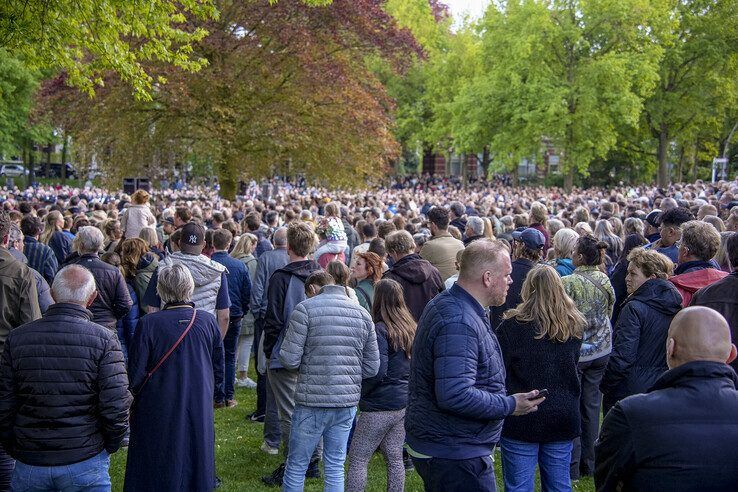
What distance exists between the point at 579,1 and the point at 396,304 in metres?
36.0

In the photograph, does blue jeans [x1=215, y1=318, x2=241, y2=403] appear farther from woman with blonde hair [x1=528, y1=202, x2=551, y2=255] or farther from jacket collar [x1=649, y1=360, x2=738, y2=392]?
jacket collar [x1=649, y1=360, x2=738, y2=392]

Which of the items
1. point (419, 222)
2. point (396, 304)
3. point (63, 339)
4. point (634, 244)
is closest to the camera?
point (63, 339)

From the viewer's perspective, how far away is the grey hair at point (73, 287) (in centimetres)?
468

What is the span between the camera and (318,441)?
574 cm

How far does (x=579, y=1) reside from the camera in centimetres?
3859

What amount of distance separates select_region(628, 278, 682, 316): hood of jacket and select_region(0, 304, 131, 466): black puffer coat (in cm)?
365

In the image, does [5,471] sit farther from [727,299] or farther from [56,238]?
[56,238]

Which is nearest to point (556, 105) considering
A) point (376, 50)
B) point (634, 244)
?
point (376, 50)

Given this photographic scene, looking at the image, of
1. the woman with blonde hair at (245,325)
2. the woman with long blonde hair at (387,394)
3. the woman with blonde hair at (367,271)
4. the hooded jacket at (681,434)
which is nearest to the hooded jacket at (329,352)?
the woman with long blonde hair at (387,394)

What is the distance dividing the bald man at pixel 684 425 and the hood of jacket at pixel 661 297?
2.55m

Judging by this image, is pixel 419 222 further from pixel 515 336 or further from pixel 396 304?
pixel 515 336

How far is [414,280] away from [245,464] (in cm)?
223

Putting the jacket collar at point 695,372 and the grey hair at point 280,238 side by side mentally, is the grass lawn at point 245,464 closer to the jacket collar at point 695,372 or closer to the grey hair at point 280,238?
the grey hair at point 280,238

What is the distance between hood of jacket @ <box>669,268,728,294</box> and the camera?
6.25m
